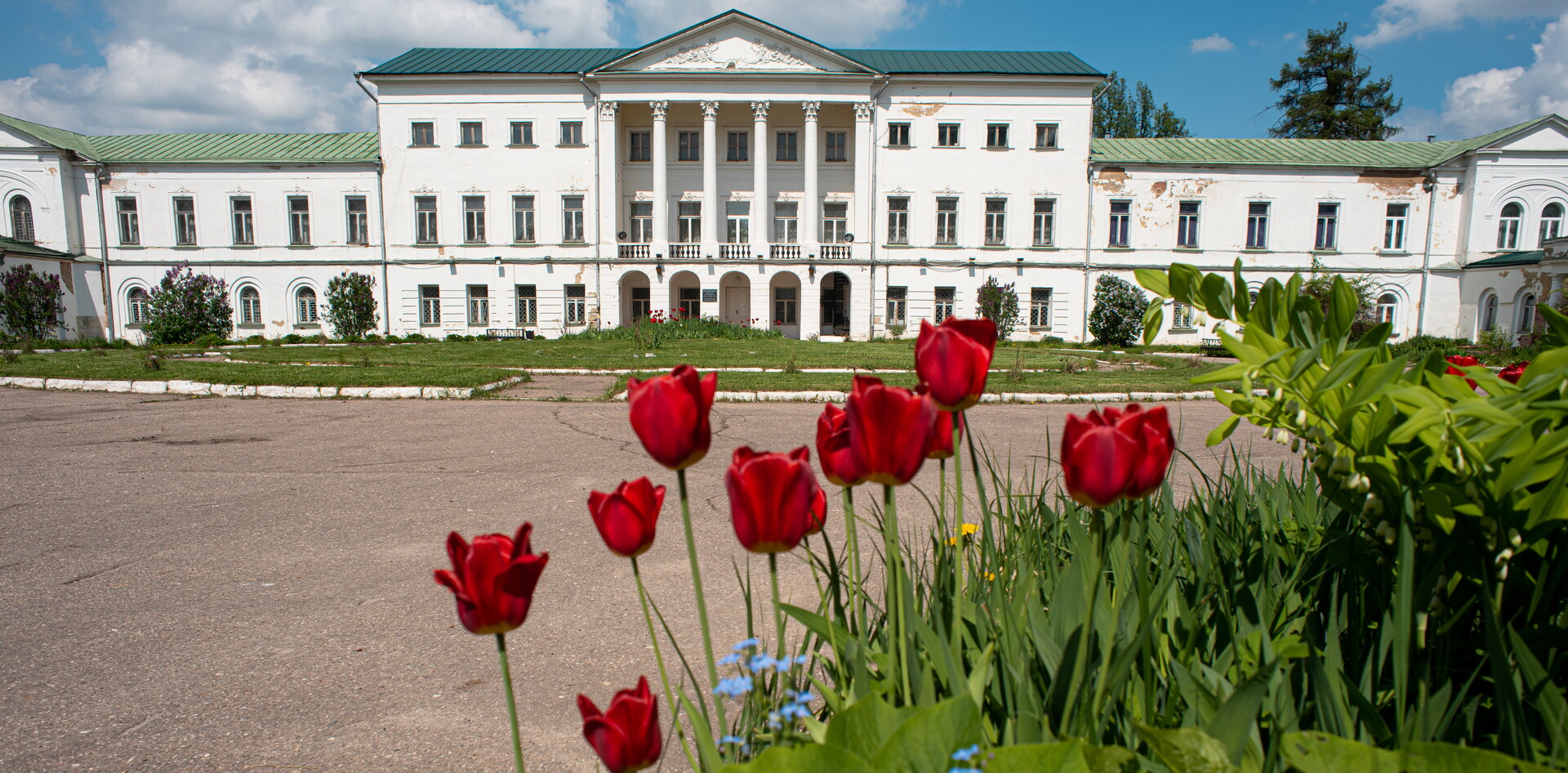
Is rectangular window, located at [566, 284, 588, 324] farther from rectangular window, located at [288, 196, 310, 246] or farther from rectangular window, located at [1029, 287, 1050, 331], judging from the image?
rectangular window, located at [1029, 287, 1050, 331]

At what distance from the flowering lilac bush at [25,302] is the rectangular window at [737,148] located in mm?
24441

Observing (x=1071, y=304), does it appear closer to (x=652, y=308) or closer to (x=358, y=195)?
(x=652, y=308)

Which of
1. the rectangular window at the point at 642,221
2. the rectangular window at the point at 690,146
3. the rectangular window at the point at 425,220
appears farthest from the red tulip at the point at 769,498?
the rectangular window at the point at 425,220

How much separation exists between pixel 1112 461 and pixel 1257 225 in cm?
3726

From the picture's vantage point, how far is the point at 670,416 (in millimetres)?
935

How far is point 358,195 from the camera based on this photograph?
31.6 meters

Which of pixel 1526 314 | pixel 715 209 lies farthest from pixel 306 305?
pixel 1526 314

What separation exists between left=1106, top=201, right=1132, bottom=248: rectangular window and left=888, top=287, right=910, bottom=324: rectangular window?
8.70 meters

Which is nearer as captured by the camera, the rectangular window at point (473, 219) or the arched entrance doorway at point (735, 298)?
the rectangular window at point (473, 219)

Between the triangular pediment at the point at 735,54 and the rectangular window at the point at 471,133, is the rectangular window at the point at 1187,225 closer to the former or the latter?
the triangular pediment at the point at 735,54

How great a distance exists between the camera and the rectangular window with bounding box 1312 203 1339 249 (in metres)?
31.7

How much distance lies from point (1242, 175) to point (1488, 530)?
3641 centimetres

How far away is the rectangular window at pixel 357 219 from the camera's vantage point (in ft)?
104

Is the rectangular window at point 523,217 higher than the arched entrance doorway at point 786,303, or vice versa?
the rectangular window at point 523,217
